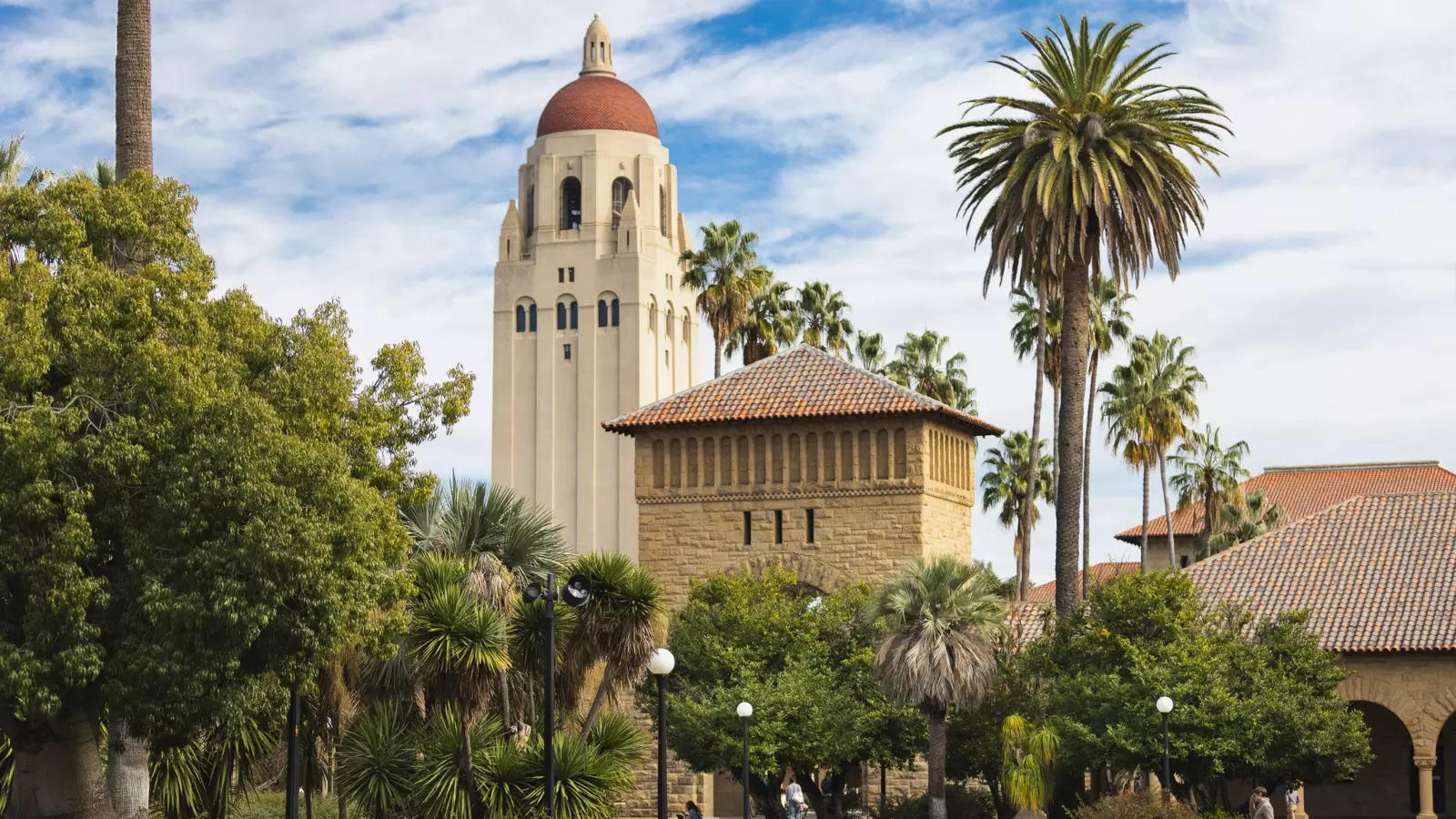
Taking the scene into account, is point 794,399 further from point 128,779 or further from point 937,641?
point 128,779

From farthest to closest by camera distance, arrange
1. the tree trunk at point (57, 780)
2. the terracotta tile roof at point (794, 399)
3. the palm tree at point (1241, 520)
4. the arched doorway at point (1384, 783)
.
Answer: the palm tree at point (1241, 520) → the arched doorway at point (1384, 783) → the terracotta tile roof at point (794, 399) → the tree trunk at point (57, 780)

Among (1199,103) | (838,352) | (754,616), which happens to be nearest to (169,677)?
(754,616)

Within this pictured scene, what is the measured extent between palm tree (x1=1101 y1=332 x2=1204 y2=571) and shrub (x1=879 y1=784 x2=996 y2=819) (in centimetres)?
2162

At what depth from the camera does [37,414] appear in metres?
23.3

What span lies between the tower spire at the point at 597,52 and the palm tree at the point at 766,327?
3848 cm

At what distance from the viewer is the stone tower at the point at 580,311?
91.6 meters

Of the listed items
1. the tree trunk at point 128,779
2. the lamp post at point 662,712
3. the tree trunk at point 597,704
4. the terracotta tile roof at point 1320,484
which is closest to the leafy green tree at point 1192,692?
the tree trunk at point 597,704

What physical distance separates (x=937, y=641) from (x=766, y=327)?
87.1 ft

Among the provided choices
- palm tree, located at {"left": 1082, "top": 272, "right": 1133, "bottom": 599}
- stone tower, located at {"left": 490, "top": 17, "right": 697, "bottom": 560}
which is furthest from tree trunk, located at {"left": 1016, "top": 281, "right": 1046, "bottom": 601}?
stone tower, located at {"left": 490, "top": 17, "right": 697, "bottom": 560}

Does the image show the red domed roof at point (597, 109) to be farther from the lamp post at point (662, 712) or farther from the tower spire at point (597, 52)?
the lamp post at point (662, 712)

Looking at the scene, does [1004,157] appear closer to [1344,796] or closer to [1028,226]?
[1028,226]

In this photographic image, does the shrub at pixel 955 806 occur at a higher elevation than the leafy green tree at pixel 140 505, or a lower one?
lower

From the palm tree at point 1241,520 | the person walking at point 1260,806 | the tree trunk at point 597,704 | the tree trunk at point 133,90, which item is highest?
the tree trunk at point 133,90

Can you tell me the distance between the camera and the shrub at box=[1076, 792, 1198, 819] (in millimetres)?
29344
